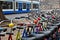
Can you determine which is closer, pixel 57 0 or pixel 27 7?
pixel 27 7

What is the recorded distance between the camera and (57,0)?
4922cm

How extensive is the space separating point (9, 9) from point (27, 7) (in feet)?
14.6

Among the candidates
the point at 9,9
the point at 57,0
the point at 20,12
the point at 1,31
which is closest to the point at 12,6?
the point at 9,9

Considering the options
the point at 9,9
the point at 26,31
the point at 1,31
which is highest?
the point at 1,31

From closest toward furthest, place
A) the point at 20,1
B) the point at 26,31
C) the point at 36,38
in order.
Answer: the point at 36,38
the point at 26,31
the point at 20,1

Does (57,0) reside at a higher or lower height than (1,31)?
lower

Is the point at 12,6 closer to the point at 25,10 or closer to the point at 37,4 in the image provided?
the point at 25,10

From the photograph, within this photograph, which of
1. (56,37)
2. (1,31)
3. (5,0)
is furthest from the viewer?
(5,0)

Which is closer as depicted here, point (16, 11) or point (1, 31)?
point (1, 31)

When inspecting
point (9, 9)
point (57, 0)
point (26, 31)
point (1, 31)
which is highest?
point (1, 31)

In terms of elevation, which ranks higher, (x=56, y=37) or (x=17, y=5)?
(x=56, y=37)

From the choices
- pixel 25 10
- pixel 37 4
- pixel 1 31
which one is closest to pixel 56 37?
pixel 1 31

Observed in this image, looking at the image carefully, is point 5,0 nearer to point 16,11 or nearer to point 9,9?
point 9,9

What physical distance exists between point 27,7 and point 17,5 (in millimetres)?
2598
